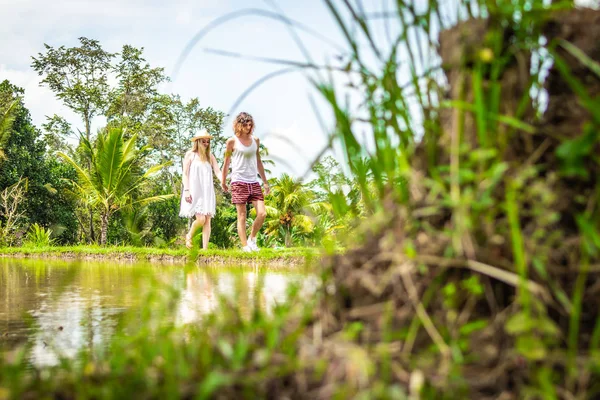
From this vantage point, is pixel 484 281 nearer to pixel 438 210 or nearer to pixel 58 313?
pixel 438 210

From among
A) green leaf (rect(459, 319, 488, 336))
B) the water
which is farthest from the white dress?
green leaf (rect(459, 319, 488, 336))

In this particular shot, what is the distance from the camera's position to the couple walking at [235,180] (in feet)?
26.9

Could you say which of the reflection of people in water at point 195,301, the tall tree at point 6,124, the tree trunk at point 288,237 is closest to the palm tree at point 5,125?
the tall tree at point 6,124

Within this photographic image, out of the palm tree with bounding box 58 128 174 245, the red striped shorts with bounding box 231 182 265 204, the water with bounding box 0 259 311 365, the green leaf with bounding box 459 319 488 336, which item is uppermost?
the palm tree with bounding box 58 128 174 245

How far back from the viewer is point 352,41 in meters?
1.33

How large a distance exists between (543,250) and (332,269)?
40cm

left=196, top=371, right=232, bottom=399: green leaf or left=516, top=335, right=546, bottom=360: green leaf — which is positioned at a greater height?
left=516, top=335, right=546, bottom=360: green leaf

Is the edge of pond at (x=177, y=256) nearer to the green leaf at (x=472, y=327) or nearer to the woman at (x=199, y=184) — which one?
the woman at (x=199, y=184)

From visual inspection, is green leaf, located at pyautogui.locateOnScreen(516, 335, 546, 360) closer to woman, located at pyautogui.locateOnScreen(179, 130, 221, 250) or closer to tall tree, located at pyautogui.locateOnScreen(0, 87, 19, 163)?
woman, located at pyautogui.locateOnScreen(179, 130, 221, 250)

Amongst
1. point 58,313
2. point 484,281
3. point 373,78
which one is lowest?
point 58,313

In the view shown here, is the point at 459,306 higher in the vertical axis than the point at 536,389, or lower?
higher

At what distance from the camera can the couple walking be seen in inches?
322

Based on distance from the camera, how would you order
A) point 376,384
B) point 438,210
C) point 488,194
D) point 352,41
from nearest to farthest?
point 376,384 → point 488,194 → point 438,210 → point 352,41

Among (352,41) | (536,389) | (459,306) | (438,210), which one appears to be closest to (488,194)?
(438,210)
